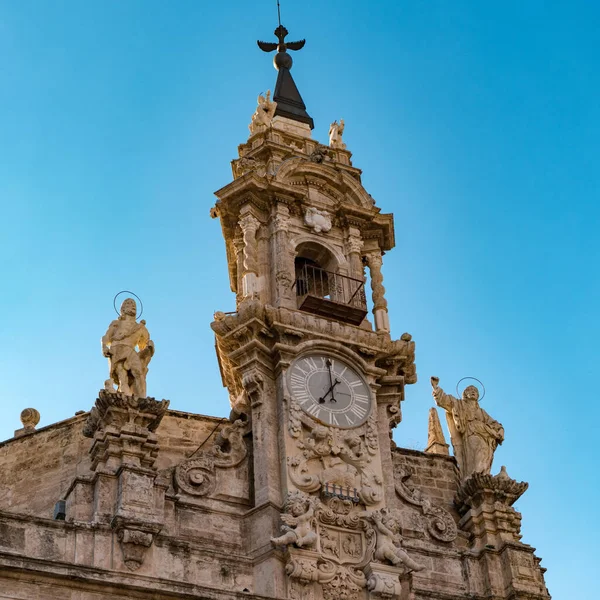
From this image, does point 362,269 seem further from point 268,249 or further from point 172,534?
point 172,534

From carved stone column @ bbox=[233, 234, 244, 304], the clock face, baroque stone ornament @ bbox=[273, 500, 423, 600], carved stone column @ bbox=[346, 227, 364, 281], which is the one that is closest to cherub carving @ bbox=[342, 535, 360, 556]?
baroque stone ornament @ bbox=[273, 500, 423, 600]

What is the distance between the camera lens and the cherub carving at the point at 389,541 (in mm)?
22906

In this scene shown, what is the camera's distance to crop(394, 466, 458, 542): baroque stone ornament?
24.7 meters

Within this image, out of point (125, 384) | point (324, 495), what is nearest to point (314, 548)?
point (324, 495)

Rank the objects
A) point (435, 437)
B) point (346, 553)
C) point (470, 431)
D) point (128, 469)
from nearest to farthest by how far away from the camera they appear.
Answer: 1. point (128, 469)
2. point (346, 553)
3. point (470, 431)
4. point (435, 437)

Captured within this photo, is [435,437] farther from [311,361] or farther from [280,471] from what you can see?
[280,471]

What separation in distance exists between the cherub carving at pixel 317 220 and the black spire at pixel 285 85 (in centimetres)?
374

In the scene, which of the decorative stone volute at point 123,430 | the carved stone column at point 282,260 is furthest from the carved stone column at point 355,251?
the decorative stone volute at point 123,430

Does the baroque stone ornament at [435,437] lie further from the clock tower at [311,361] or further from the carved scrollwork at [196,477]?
the carved scrollwork at [196,477]

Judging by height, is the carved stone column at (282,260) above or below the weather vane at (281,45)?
below

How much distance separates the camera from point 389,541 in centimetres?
2317

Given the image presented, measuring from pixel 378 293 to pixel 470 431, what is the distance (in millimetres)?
3348

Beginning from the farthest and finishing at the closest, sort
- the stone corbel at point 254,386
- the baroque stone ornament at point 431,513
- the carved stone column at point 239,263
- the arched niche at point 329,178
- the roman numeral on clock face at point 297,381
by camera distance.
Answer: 1. the arched niche at point 329,178
2. the carved stone column at point 239,263
3. the baroque stone ornament at point 431,513
4. the roman numeral on clock face at point 297,381
5. the stone corbel at point 254,386


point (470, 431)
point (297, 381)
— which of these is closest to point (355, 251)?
point (297, 381)
